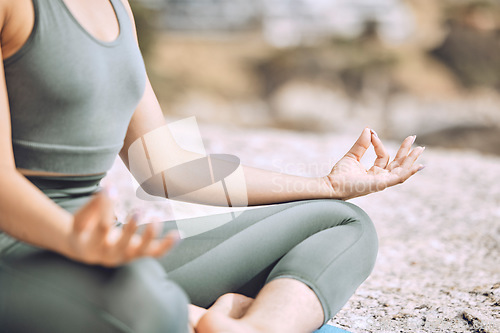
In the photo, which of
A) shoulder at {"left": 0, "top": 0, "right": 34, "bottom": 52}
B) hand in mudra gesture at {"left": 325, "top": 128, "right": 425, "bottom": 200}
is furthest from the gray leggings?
shoulder at {"left": 0, "top": 0, "right": 34, "bottom": 52}

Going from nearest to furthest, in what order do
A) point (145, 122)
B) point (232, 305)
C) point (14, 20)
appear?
point (14, 20) < point (232, 305) < point (145, 122)

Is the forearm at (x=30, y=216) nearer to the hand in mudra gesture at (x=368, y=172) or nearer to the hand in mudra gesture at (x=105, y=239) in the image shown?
the hand in mudra gesture at (x=105, y=239)

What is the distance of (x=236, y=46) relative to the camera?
2356cm

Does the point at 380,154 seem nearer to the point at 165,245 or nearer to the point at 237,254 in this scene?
the point at 237,254

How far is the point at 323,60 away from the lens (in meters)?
21.2

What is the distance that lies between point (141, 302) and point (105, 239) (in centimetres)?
16

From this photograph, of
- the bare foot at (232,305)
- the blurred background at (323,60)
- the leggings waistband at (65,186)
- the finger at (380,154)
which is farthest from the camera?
the blurred background at (323,60)

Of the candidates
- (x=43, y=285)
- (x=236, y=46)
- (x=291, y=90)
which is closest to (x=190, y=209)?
(x=43, y=285)

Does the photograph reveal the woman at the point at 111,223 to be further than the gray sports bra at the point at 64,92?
No

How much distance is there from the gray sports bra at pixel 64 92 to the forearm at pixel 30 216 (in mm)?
176

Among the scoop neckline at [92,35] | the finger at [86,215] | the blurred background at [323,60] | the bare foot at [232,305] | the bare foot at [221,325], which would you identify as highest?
the scoop neckline at [92,35]

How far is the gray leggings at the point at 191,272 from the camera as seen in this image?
98 centimetres

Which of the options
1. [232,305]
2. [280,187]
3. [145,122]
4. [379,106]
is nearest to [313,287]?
[232,305]

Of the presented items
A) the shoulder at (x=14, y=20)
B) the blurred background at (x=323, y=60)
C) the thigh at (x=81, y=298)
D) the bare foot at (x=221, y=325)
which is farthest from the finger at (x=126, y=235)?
the blurred background at (x=323, y=60)
